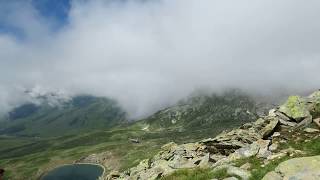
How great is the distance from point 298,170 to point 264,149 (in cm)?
1386

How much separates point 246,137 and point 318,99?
11.4 m

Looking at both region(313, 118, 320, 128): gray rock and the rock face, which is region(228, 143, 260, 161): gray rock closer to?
region(313, 118, 320, 128): gray rock

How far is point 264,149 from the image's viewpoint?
131 ft

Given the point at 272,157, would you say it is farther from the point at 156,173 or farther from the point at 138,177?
the point at 138,177

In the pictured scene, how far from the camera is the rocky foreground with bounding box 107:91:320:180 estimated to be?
89.6 feet

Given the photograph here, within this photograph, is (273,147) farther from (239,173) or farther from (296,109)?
(296,109)

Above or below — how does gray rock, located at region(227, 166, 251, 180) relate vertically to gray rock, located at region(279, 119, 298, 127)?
below

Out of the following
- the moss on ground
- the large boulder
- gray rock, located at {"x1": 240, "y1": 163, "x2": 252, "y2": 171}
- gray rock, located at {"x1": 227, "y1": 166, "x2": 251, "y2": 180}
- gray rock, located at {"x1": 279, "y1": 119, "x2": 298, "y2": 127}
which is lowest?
the moss on ground

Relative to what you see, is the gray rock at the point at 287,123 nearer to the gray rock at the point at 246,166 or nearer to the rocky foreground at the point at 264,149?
the rocky foreground at the point at 264,149

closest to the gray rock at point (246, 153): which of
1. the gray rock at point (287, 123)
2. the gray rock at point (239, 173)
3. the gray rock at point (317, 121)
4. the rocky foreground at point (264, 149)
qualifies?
the rocky foreground at point (264, 149)

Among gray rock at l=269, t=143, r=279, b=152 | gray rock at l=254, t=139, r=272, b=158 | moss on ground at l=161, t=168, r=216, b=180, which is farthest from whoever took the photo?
gray rock at l=269, t=143, r=279, b=152

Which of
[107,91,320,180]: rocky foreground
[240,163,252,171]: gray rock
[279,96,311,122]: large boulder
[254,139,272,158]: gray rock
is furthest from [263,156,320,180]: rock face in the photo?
[279,96,311,122]: large boulder

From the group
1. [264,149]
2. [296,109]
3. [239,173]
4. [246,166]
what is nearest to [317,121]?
[296,109]

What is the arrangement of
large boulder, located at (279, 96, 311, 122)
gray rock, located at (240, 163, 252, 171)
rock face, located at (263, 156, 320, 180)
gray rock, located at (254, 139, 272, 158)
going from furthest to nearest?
large boulder, located at (279, 96, 311, 122)
gray rock, located at (254, 139, 272, 158)
gray rock, located at (240, 163, 252, 171)
rock face, located at (263, 156, 320, 180)
